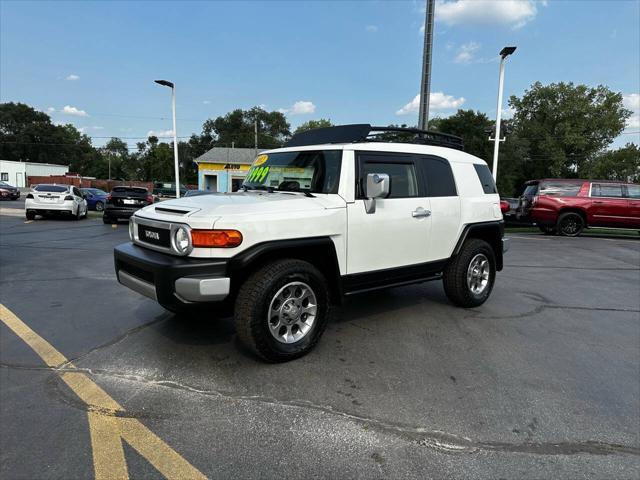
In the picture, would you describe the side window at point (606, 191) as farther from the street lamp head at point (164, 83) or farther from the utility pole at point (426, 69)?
the street lamp head at point (164, 83)

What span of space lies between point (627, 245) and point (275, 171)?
41.9ft

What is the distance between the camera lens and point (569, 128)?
2132 inches

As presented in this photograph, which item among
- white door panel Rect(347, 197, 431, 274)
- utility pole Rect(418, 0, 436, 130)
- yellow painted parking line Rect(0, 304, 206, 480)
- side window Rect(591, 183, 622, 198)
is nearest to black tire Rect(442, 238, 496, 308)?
white door panel Rect(347, 197, 431, 274)

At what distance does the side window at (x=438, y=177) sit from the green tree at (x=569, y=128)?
56.5 meters

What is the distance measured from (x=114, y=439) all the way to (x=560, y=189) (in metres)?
15.6

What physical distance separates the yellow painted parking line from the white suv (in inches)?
32.3

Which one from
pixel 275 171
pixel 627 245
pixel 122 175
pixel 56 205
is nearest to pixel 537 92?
pixel 627 245

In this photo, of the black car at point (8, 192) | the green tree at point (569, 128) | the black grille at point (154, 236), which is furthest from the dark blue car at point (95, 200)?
the green tree at point (569, 128)

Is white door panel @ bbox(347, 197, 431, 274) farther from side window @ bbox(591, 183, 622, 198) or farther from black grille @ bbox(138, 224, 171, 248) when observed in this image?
side window @ bbox(591, 183, 622, 198)

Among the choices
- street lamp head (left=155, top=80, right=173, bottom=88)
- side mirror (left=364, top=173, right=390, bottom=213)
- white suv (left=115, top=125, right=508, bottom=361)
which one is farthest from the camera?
street lamp head (left=155, top=80, right=173, bottom=88)

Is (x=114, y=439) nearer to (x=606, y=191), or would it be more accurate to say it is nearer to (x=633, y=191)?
(x=606, y=191)

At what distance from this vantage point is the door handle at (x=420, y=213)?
4513 mm

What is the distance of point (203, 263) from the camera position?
3.21 m

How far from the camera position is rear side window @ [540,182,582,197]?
14.5 meters
